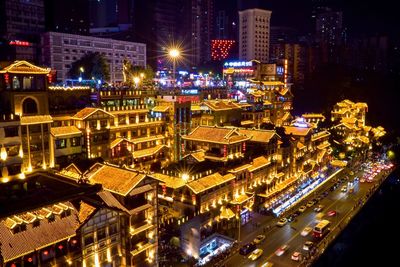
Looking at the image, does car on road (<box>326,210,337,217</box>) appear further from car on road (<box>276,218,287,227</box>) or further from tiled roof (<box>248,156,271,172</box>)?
tiled roof (<box>248,156,271,172</box>)

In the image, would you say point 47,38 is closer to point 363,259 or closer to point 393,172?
point 363,259

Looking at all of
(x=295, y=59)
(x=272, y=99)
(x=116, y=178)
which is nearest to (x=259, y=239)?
(x=116, y=178)

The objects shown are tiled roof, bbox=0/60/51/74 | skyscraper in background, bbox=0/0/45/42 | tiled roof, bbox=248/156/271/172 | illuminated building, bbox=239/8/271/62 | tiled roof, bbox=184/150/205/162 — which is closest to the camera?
tiled roof, bbox=0/60/51/74

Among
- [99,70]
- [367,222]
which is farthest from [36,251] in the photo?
[99,70]

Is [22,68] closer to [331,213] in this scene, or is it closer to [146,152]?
[146,152]

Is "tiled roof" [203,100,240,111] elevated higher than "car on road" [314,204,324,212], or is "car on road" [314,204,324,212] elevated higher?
"tiled roof" [203,100,240,111]

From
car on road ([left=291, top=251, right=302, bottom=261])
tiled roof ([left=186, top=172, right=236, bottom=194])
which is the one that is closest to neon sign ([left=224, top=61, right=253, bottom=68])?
tiled roof ([left=186, top=172, right=236, bottom=194])
